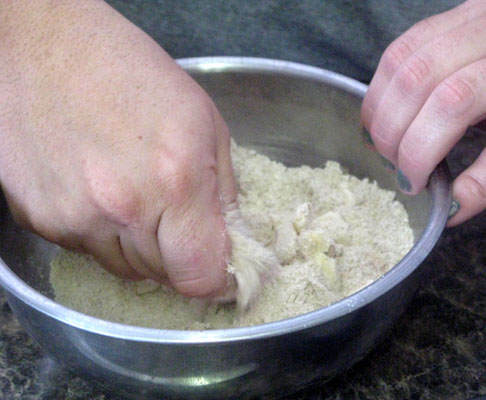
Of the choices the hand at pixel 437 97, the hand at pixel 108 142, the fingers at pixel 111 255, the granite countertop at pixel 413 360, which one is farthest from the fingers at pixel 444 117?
the fingers at pixel 111 255

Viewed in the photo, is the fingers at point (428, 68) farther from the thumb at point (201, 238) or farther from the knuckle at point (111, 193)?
the knuckle at point (111, 193)

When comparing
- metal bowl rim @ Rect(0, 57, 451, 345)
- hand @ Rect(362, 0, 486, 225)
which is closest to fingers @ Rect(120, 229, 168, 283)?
metal bowl rim @ Rect(0, 57, 451, 345)

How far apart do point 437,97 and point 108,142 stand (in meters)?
0.32

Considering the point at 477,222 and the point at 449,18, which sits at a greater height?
the point at 449,18

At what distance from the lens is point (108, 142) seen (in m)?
0.56

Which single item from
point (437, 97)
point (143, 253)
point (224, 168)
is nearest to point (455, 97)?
point (437, 97)

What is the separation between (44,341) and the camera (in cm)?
56

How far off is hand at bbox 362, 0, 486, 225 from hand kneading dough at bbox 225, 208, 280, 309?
18 centimetres

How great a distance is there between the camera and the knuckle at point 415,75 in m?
0.64

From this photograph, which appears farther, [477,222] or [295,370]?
[477,222]

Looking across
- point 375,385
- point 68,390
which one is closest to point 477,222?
point 375,385

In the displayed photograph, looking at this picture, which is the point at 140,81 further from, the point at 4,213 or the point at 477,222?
the point at 477,222

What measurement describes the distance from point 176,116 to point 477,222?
0.47 meters

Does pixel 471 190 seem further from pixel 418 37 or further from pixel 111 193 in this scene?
pixel 111 193
